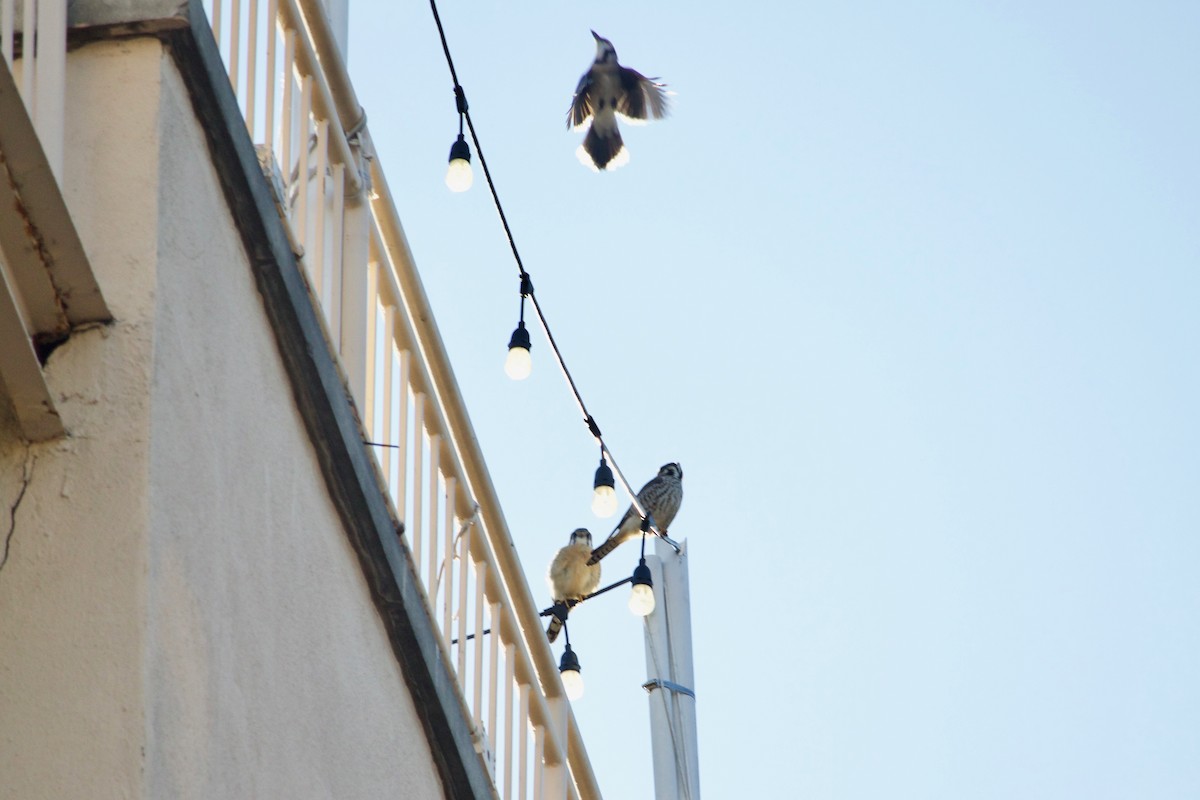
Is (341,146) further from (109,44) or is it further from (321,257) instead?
(109,44)

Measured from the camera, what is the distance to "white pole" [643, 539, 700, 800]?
434 inches

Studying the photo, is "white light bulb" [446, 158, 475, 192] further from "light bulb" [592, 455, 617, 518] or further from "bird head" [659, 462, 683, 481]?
"bird head" [659, 462, 683, 481]

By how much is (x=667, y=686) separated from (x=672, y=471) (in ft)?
19.0

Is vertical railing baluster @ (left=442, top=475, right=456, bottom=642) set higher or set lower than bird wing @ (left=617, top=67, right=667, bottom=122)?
lower

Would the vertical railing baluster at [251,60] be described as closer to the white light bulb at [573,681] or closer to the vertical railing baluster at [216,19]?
the vertical railing baluster at [216,19]

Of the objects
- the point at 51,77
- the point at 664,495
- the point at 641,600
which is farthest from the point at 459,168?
the point at 664,495

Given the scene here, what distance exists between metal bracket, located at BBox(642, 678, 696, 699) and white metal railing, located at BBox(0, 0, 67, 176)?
26.4 ft

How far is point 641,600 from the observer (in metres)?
11.2

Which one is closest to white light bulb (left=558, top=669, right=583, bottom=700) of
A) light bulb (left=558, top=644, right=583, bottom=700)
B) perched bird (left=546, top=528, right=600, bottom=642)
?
light bulb (left=558, top=644, right=583, bottom=700)

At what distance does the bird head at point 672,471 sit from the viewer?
55.7ft

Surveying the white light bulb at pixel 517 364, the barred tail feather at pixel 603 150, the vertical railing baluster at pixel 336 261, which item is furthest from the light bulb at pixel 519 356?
the vertical railing baluster at pixel 336 261

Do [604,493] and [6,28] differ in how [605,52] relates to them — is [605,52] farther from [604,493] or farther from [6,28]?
[6,28]

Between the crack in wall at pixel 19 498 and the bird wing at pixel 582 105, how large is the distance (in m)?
11.6

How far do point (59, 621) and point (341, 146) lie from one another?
68.1 inches
